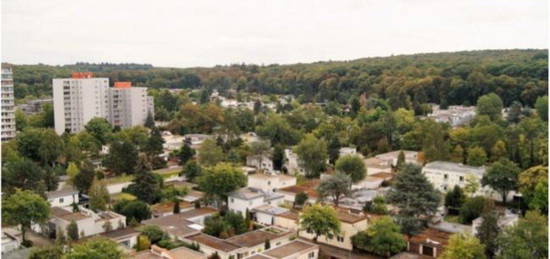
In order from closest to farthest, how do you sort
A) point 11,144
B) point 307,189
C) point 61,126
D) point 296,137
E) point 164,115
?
1. point 307,189
2. point 11,144
3. point 296,137
4. point 61,126
5. point 164,115

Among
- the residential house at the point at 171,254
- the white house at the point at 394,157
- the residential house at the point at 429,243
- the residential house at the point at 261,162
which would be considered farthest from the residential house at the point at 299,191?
the residential house at the point at 171,254

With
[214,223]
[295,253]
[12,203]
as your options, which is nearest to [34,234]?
[12,203]

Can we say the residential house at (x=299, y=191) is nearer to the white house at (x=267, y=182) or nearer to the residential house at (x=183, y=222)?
the white house at (x=267, y=182)

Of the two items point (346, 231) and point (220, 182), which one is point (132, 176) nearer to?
point (220, 182)

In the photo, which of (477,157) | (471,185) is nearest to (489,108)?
(477,157)

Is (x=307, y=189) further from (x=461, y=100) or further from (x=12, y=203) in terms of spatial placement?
(x=461, y=100)

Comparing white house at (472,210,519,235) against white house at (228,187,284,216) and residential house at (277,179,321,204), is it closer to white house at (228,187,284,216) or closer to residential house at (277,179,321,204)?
residential house at (277,179,321,204)
